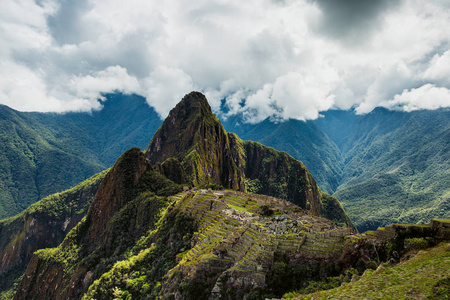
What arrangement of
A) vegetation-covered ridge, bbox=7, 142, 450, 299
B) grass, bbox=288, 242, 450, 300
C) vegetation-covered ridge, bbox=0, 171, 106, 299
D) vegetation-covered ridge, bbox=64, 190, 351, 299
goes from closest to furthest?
1. grass, bbox=288, 242, 450, 300
2. vegetation-covered ridge, bbox=7, 142, 450, 299
3. vegetation-covered ridge, bbox=64, 190, 351, 299
4. vegetation-covered ridge, bbox=0, 171, 106, 299

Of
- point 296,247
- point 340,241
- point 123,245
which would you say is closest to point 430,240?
point 340,241

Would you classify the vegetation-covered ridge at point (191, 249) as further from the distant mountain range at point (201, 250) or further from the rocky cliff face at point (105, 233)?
the rocky cliff face at point (105, 233)

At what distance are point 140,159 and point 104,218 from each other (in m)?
26.4

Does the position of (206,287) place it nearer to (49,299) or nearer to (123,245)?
(123,245)

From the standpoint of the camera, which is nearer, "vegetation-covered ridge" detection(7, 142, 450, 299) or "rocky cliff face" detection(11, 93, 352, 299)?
"vegetation-covered ridge" detection(7, 142, 450, 299)

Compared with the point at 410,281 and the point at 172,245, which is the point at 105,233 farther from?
the point at 410,281

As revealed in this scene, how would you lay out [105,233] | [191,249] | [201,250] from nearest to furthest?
[201,250] < [191,249] < [105,233]

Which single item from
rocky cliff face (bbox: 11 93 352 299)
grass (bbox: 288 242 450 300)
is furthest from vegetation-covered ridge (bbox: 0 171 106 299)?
grass (bbox: 288 242 450 300)

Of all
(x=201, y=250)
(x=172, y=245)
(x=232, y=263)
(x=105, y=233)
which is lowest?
(x=232, y=263)

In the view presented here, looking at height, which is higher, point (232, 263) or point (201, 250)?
point (201, 250)

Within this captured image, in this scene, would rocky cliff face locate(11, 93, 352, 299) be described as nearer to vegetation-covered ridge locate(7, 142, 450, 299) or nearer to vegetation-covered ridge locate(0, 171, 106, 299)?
vegetation-covered ridge locate(7, 142, 450, 299)

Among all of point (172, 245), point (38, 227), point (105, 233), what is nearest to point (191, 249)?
point (172, 245)

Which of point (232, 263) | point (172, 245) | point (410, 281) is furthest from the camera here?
point (172, 245)

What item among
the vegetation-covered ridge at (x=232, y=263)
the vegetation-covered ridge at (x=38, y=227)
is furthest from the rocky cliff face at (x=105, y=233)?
the vegetation-covered ridge at (x=38, y=227)
